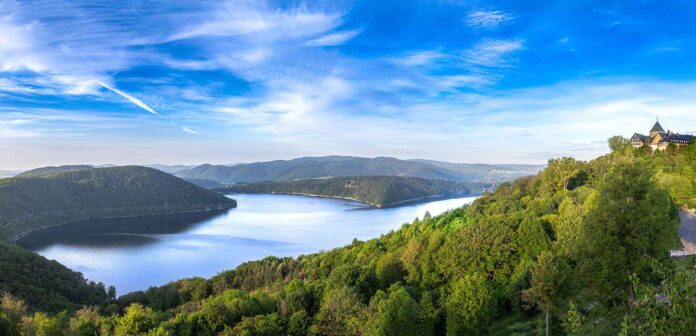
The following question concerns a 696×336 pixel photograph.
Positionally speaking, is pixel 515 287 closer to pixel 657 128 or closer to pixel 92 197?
pixel 657 128

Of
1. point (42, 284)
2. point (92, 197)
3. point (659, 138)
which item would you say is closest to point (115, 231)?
point (92, 197)

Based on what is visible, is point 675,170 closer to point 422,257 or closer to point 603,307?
point 422,257

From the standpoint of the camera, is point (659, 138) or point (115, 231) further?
point (115, 231)

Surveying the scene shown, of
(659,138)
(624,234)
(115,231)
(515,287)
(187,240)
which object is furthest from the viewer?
(115,231)

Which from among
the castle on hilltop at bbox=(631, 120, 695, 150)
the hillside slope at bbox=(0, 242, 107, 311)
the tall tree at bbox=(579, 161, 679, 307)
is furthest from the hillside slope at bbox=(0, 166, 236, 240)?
the castle on hilltop at bbox=(631, 120, 695, 150)

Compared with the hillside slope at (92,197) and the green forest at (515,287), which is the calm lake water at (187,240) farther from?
the green forest at (515,287)

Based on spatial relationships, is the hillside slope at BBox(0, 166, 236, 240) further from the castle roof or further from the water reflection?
the castle roof
